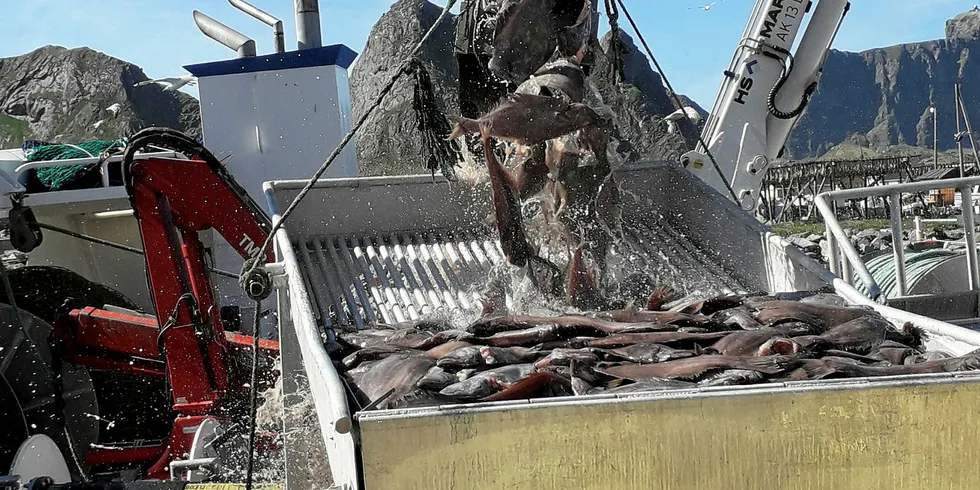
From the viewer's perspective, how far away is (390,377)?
3.30m

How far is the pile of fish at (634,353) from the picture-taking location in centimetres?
306

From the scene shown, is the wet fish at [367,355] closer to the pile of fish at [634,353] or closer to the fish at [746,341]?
the pile of fish at [634,353]

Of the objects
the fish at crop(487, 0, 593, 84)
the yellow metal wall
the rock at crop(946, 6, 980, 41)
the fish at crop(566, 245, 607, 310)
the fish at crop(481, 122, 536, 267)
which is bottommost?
the yellow metal wall

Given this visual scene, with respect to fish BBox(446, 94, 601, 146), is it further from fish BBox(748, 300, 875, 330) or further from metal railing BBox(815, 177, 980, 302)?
metal railing BBox(815, 177, 980, 302)

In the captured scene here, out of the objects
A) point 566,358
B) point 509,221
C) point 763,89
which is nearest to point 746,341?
point 566,358

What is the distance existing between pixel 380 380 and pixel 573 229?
2.49 m

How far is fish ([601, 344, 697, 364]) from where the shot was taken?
3.56 metres

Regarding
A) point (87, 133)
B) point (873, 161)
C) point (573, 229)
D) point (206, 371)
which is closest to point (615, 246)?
point (573, 229)

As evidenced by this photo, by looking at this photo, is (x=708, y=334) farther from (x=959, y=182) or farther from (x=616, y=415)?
(x=959, y=182)

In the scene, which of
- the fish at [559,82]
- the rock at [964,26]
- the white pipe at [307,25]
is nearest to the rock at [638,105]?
the fish at [559,82]

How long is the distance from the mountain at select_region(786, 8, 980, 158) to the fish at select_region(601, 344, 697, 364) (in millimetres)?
115398

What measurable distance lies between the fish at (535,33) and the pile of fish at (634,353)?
1735mm

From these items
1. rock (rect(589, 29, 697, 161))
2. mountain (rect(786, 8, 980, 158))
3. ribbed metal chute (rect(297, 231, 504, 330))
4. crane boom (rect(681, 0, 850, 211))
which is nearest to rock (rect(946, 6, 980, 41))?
mountain (rect(786, 8, 980, 158))

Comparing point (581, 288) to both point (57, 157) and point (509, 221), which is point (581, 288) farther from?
point (57, 157)
